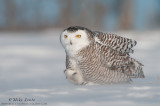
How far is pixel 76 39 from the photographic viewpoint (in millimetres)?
5512

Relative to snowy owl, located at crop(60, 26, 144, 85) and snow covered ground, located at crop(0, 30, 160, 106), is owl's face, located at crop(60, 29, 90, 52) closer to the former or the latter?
snowy owl, located at crop(60, 26, 144, 85)

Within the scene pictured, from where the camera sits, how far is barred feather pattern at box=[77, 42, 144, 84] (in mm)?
5543

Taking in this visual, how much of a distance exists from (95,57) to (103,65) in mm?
144

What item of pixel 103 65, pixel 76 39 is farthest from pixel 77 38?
pixel 103 65

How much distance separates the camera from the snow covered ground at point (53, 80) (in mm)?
4045

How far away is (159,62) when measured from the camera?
30.2 ft

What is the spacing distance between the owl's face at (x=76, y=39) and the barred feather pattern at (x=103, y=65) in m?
0.06

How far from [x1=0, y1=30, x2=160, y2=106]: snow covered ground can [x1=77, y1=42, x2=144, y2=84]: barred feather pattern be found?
236 mm

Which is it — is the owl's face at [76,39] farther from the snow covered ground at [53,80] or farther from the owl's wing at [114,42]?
the snow covered ground at [53,80]

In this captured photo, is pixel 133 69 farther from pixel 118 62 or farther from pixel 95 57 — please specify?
pixel 95 57

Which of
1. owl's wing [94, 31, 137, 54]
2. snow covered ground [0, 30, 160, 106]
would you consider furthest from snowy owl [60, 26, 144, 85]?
snow covered ground [0, 30, 160, 106]

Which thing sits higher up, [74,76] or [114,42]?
[114,42]

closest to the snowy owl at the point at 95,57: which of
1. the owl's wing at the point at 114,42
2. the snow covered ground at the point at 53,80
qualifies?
the owl's wing at the point at 114,42

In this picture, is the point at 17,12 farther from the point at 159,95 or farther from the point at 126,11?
the point at 159,95
